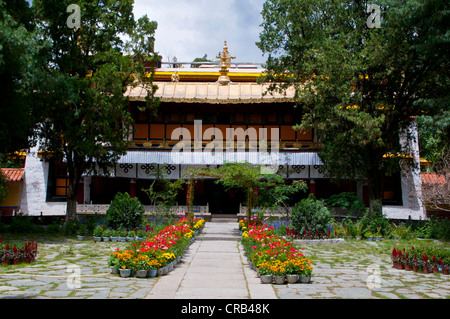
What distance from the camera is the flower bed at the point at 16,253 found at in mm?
9750

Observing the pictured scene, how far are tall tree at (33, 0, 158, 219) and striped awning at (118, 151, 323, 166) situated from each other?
575cm

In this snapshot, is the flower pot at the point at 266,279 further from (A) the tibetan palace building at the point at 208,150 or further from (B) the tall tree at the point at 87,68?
(A) the tibetan palace building at the point at 208,150

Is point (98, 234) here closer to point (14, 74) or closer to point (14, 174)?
point (14, 74)

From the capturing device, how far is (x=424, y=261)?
9.73 m

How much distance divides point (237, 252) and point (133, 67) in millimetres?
10156

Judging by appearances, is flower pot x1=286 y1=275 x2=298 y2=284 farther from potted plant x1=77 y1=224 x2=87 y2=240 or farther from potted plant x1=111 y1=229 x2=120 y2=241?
potted plant x1=77 y1=224 x2=87 y2=240

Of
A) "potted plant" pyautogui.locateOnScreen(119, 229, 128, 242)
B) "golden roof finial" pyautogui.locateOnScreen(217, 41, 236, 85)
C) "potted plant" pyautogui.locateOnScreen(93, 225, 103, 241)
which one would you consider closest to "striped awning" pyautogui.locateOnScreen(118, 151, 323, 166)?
"golden roof finial" pyautogui.locateOnScreen(217, 41, 236, 85)

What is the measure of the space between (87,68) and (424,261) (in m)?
15.1

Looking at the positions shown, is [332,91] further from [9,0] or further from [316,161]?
[9,0]

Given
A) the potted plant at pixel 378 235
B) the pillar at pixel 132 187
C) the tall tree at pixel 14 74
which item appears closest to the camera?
the tall tree at pixel 14 74

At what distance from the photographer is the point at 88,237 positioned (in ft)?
53.9

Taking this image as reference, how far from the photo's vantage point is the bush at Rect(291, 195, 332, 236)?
15.4m

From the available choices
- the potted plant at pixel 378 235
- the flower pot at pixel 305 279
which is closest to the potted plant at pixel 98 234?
the flower pot at pixel 305 279

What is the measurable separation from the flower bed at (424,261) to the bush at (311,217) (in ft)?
16.9
